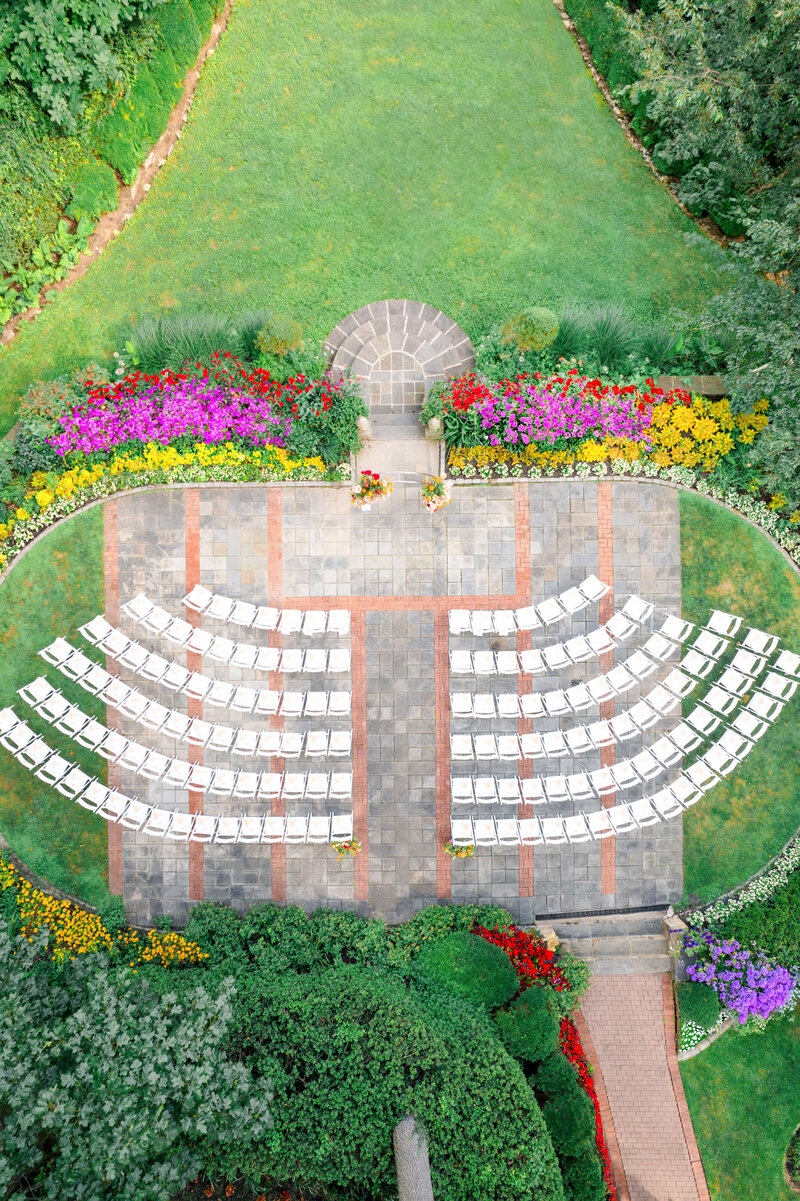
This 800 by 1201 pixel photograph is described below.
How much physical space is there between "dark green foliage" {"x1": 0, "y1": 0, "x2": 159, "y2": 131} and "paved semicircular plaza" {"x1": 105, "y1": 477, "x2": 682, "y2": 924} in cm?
605

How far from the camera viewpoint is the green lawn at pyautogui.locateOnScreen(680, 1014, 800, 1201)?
1144 centimetres

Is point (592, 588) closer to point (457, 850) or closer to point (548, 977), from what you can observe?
point (457, 850)

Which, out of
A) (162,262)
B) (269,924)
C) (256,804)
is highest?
(162,262)

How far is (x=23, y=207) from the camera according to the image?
445 inches

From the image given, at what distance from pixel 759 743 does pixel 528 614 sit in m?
4.58

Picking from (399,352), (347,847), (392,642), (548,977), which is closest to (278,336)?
(399,352)

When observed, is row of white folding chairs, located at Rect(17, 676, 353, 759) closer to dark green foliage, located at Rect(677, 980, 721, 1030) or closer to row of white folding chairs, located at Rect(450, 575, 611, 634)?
row of white folding chairs, located at Rect(450, 575, 611, 634)

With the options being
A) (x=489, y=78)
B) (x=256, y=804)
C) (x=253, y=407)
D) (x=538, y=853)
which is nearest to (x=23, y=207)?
(x=253, y=407)

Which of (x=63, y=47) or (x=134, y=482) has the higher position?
(x=63, y=47)

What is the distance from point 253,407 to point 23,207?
4.83m

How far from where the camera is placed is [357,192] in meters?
12.0

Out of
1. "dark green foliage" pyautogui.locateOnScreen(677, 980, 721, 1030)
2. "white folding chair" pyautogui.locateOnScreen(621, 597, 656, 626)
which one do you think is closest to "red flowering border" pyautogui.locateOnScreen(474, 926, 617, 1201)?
"dark green foliage" pyautogui.locateOnScreen(677, 980, 721, 1030)

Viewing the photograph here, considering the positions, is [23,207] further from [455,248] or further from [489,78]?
[489,78]

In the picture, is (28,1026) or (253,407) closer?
(28,1026)
